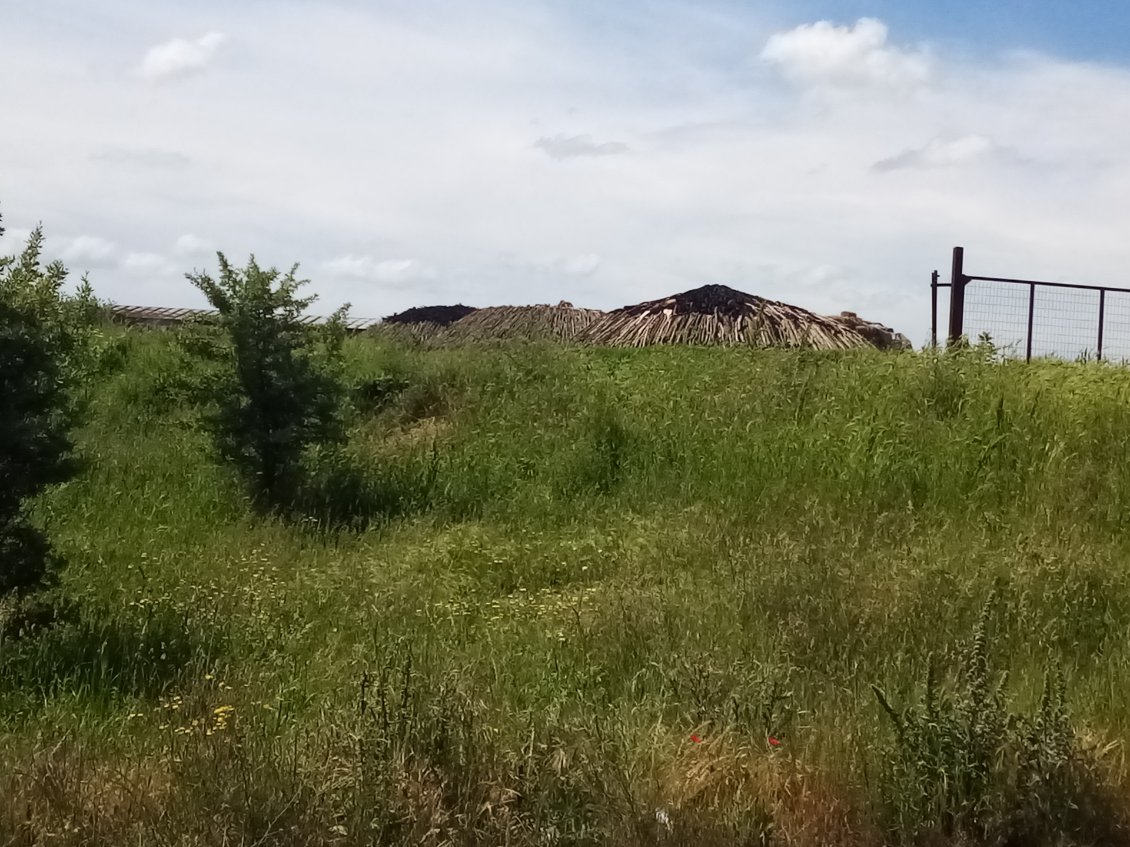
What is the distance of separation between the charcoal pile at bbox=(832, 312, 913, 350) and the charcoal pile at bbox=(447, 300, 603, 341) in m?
4.38

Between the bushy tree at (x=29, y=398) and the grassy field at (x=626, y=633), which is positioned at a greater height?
the bushy tree at (x=29, y=398)

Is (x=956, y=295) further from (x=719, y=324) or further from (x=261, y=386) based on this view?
(x=261, y=386)

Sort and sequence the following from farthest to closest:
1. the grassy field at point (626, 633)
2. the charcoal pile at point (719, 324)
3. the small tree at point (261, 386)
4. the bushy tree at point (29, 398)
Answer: the charcoal pile at point (719, 324) < the small tree at point (261, 386) < the bushy tree at point (29, 398) < the grassy field at point (626, 633)

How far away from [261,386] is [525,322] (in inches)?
318

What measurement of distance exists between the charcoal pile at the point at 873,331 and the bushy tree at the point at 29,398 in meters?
14.2

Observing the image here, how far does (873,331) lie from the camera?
62.4 feet

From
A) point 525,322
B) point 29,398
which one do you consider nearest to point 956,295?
point 525,322

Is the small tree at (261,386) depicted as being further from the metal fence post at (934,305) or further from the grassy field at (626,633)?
the metal fence post at (934,305)

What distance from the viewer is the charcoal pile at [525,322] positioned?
18.6 meters

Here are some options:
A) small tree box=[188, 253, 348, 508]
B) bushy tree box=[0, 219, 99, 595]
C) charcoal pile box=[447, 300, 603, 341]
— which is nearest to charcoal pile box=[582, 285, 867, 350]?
charcoal pile box=[447, 300, 603, 341]

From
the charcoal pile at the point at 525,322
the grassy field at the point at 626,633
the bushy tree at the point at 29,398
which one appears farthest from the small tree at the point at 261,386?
the charcoal pile at the point at 525,322

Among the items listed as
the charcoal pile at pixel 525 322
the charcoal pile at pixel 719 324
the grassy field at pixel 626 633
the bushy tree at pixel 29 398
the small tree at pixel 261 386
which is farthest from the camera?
the charcoal pile at pixel 525 322

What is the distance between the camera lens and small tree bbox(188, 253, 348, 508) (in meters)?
11.6

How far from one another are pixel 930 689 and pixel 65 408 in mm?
5881
